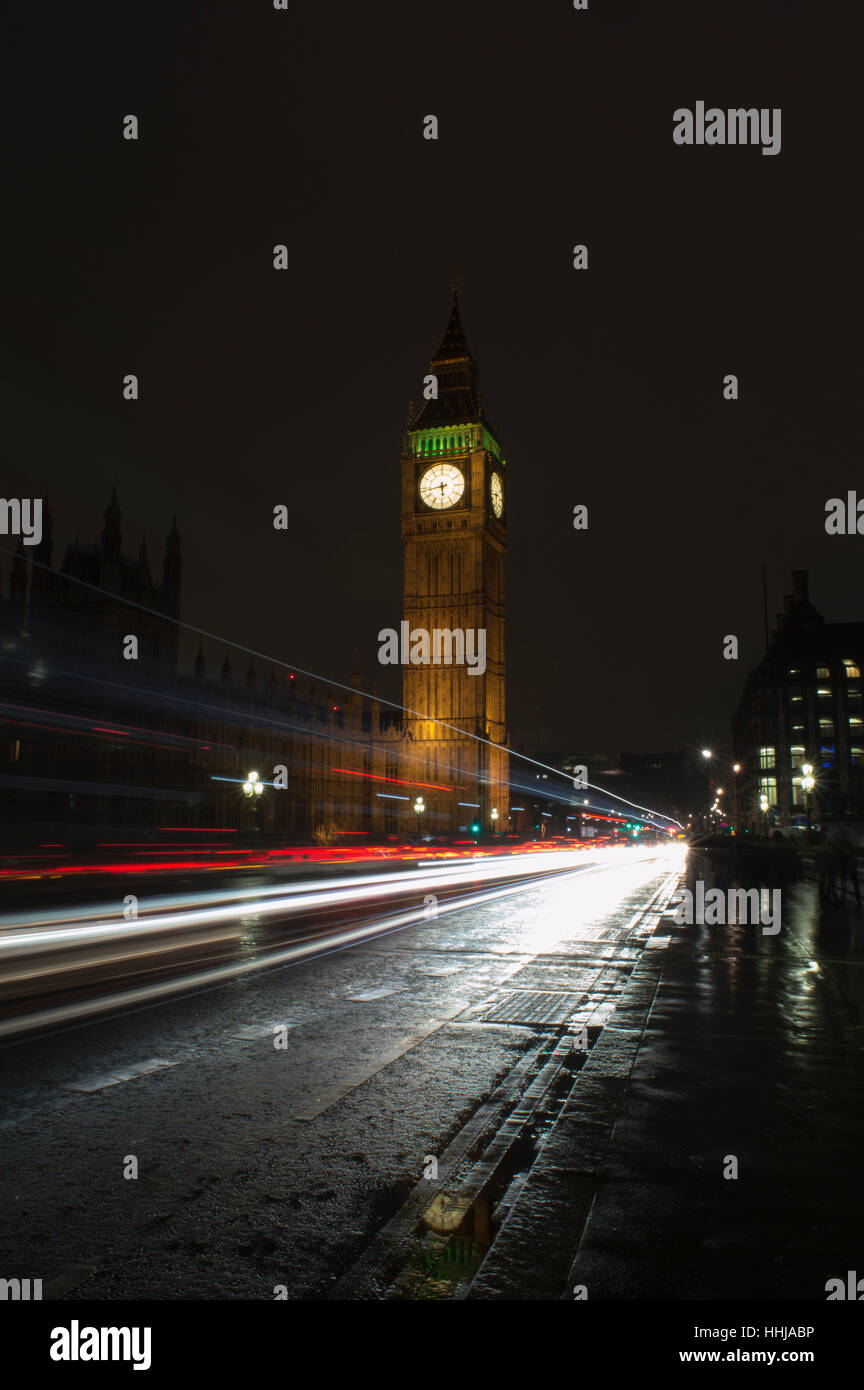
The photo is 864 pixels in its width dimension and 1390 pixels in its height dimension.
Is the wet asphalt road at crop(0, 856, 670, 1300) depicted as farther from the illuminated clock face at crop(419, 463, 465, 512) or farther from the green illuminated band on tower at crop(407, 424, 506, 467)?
the green illuminated band on tower at crop(407, 424, 506, 467)

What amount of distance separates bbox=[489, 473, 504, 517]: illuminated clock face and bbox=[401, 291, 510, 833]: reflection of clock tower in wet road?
0.14 metres

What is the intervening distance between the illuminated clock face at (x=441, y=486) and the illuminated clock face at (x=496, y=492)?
4.14m

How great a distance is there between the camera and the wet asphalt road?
11.4ft

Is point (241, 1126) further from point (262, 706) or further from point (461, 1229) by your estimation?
point (262, 706)

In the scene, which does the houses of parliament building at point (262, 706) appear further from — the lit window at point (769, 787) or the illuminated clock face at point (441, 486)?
the lit window at point (769, 787)

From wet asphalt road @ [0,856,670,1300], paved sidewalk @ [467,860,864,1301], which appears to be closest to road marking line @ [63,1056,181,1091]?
wet asphalt road @ [0,856,670,1300]

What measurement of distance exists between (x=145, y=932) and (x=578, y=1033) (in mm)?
8494

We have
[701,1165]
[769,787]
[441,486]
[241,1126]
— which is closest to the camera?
[701,1165]

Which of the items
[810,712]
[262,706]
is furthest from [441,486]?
[810,712]

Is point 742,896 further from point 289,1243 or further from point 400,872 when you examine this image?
point 289,1243

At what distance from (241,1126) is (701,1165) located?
8.29 feet

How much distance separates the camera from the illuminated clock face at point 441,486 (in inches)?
3748

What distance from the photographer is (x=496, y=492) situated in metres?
100

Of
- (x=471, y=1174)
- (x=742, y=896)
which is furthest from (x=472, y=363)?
(x=471, y=1174)
